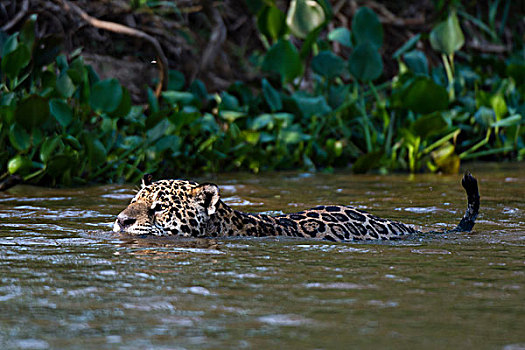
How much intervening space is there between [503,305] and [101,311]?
4.83 ft

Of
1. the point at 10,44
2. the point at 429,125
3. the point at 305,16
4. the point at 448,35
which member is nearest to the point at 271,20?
the point at 305,16

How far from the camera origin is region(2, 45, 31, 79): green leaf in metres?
7.15

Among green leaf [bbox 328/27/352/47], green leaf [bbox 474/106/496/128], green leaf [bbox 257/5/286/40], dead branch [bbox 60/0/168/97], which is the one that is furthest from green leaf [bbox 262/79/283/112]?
green leaf [bbox 474/106/496/128]

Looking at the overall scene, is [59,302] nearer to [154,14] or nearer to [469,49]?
[154,14]

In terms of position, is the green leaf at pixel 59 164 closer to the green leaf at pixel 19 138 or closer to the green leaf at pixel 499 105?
the green leaf at pixel 19 138

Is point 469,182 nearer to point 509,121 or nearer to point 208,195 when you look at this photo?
point 208,195

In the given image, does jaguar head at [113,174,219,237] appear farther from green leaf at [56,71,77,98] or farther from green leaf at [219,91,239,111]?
green leaf at [219,91,239,111]

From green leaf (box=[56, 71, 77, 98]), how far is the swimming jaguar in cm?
284

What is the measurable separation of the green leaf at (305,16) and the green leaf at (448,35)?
5.02 feet

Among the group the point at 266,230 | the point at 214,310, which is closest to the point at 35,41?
the point at 266,230

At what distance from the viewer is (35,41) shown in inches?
296

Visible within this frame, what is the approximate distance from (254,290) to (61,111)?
4.54 meters

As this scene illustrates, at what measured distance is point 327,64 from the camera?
10484mm

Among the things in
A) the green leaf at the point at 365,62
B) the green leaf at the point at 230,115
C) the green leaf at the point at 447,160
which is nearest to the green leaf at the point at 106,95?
the green leaf at the point at 230,115
